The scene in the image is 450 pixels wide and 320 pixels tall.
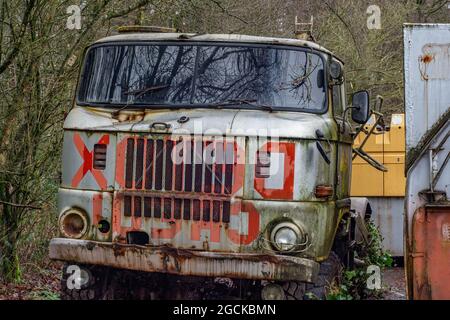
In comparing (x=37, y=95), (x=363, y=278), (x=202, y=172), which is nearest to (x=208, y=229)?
(x=202, y=172)

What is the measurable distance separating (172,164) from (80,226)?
0.98 metres

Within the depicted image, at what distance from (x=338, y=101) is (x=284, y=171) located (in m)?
1.66

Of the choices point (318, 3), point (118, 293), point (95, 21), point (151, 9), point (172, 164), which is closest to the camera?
point (172, 164)

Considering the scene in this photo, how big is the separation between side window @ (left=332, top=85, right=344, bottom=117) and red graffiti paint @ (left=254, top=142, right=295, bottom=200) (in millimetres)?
1149

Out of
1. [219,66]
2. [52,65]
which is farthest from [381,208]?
[219,66]

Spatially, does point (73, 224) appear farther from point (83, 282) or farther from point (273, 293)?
point (273, 293)

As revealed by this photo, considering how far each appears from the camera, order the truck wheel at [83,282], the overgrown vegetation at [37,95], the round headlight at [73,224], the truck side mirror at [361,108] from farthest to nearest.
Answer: the overgrown vegetation at [37,95] < the truck side mirror at [361,108] < the truck wheel at [83,282] < the round headlight at [73,224]

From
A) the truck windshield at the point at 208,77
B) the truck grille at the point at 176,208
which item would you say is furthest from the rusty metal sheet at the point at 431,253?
the truck windshield at the point at 208,77

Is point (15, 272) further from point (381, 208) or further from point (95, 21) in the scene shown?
point (381, 208)

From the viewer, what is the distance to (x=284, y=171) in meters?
7.26

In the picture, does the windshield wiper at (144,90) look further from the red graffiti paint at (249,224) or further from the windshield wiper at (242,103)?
the red graffiti paint at (249,224)

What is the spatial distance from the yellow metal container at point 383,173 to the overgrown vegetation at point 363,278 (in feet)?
6.01

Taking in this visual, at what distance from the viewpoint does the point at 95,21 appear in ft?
37.1

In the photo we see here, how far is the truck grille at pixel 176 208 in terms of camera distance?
723 centimetres
